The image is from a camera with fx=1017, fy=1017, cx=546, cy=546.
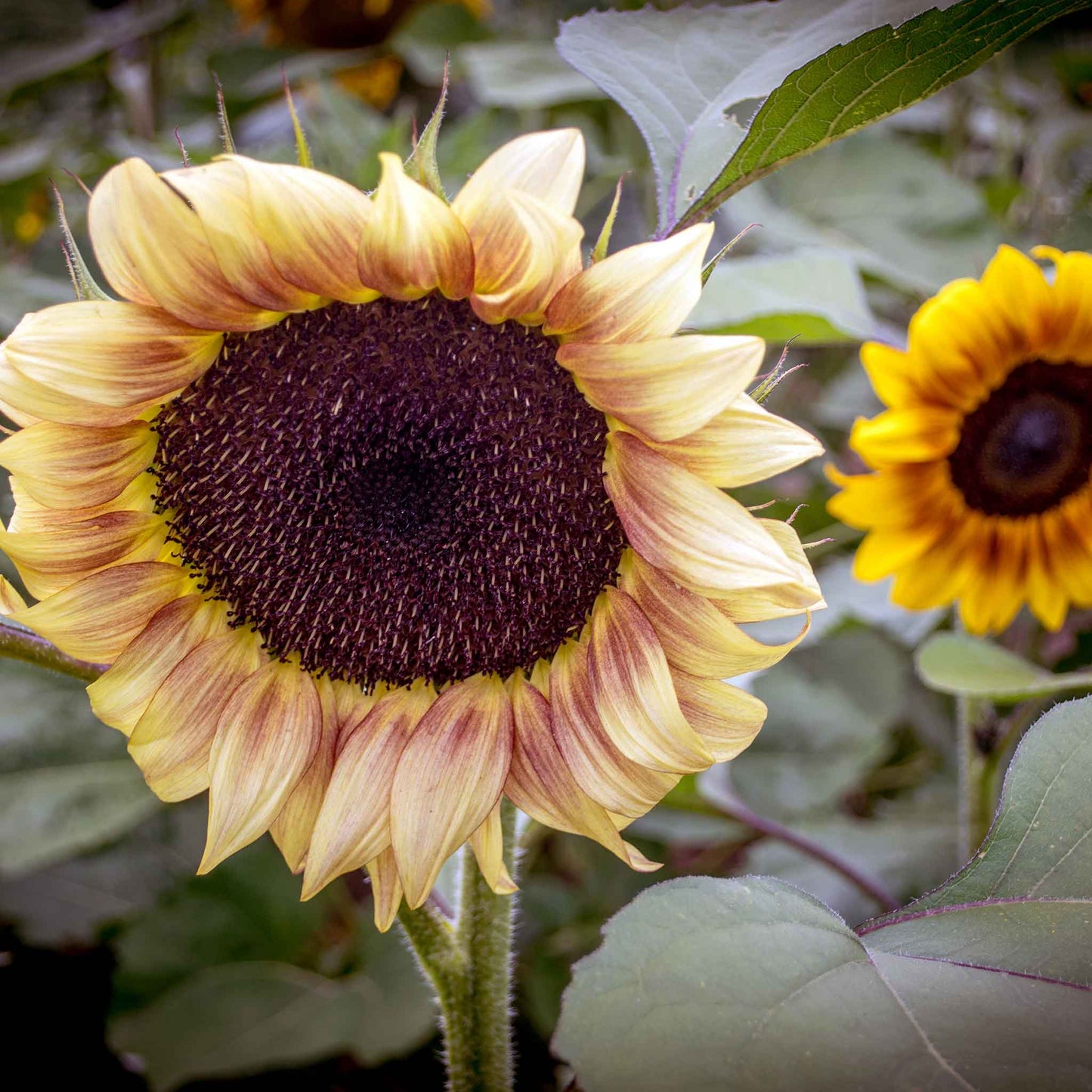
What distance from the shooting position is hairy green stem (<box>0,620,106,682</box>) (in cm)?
66

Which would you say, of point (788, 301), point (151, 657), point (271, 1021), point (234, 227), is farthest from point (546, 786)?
point (271, 1021)

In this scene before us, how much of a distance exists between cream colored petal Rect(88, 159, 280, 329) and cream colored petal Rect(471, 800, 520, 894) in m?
0.35

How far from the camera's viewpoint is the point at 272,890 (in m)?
1.40

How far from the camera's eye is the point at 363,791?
2.10 ft

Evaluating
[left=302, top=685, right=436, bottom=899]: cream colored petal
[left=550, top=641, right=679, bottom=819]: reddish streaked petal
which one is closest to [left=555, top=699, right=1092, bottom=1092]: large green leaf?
[left=550, top=641, right=679, bottom=819]: reddish streaked petal

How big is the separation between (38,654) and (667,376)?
45cm

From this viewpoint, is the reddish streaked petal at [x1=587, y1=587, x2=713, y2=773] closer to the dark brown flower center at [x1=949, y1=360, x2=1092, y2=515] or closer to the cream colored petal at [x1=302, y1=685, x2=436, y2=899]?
the cream colored petal at [x1=302, y1=685, x2=436, y2=899]

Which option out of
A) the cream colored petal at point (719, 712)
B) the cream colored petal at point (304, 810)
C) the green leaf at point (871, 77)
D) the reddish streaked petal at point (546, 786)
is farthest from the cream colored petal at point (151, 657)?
the green leaf at point (871, 77)

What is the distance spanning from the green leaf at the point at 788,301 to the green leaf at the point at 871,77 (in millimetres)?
291

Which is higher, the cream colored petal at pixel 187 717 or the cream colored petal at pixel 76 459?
the cream colored petal at pixel 76 459

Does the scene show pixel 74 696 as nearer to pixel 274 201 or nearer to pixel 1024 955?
pixel 274 201

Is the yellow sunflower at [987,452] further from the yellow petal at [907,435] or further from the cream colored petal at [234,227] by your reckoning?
the cream colored petal at [234,227]

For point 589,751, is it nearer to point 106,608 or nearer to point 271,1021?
point 106,608

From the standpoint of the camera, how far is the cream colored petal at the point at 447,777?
0.60 m
